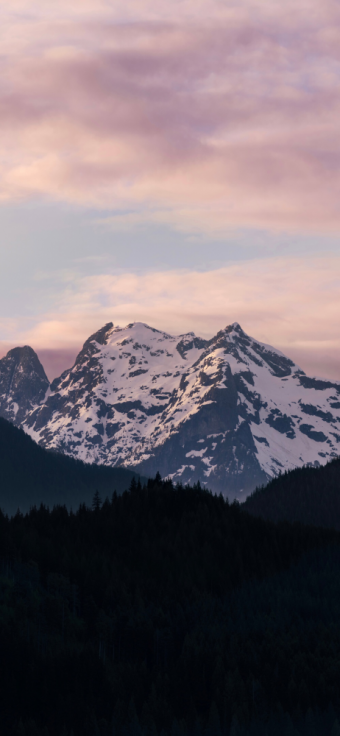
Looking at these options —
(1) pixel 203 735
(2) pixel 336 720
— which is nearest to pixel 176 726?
(1) pixel 203 735

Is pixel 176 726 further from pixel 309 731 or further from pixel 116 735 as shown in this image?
pixel 309 731

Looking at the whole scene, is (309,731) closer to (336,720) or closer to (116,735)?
(336,720)

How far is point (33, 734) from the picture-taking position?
198 meters

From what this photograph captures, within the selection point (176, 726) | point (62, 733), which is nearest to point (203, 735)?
point (176, 726)

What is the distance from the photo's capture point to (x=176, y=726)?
651 feet

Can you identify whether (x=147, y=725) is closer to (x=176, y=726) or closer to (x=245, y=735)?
(x=176, y=726)

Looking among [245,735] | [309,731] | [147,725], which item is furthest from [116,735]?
[309,731]

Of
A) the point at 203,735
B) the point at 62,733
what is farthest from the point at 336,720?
the point at 62,733

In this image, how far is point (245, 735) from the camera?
19425cm

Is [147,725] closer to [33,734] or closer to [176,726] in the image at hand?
[176,726]

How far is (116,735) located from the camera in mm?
195125

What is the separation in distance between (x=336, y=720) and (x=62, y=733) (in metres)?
60.3

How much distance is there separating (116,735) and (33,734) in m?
19.2

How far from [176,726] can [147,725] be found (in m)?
6.58
